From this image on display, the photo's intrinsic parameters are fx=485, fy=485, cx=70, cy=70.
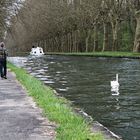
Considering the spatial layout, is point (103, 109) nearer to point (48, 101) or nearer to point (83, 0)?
point (48, 101)

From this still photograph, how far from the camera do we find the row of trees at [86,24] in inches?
2870

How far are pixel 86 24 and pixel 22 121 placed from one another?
76.3 meters

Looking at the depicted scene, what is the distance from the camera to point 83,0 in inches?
3209

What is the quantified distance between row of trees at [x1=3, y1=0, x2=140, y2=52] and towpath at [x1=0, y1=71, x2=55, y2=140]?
39211mm

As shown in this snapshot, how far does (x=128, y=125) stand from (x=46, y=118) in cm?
239

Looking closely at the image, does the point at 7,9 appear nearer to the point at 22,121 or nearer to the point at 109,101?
the point at 109,101

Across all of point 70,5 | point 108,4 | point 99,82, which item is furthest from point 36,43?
point 99,82

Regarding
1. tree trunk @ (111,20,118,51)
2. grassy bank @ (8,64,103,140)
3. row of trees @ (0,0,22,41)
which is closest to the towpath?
grassy bank @ (8,64,103,140)

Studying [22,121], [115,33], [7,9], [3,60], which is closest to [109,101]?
[22,121]

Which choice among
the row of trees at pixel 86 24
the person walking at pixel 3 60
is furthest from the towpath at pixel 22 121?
the row of trees at pixel 86 24

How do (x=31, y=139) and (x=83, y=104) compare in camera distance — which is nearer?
(x=31, y=139)

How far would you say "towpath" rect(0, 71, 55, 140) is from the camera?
10.4m

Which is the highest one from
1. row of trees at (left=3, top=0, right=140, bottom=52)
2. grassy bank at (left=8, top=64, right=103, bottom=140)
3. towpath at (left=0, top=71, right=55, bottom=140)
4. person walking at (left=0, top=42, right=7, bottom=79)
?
row of trees at (left=3, top=0, right=140, bottom=52)

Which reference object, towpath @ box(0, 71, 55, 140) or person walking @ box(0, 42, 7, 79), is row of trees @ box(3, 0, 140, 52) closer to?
person walking @ box(0, 42, 7, 79)
